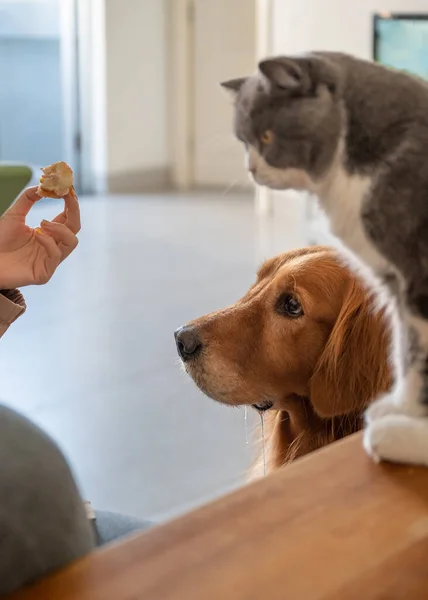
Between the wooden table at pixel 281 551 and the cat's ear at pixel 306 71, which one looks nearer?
the wooden table at pixel 281 551

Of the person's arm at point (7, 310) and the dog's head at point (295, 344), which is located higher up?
the person's arm at point (7, 310)

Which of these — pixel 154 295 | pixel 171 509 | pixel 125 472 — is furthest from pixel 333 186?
pixel 154 295

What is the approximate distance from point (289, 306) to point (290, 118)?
2.04 feet

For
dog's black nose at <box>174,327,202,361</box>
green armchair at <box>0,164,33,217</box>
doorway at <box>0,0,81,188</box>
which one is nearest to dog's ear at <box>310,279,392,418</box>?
dog's black nose at <box>174,327,202,361</box>

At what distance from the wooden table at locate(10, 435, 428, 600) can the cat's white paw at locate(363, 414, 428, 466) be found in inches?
1.2

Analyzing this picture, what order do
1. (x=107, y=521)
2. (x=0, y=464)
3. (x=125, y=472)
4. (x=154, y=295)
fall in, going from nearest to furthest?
(x=0, y=464) → (x=107, y=521) → (x=125, y=472) → (x=154, y=295)

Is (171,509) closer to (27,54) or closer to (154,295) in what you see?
(154,295)

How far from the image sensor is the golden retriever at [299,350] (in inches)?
45.4

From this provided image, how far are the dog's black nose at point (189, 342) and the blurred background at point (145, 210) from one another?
233 millimetres

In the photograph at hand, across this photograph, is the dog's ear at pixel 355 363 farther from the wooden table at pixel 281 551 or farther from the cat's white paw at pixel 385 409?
the wooden table at pixel 281 551

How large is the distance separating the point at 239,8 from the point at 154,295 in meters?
3.37

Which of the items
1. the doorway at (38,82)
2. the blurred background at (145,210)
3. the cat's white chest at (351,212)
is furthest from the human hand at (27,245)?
the doorway at (38,82)

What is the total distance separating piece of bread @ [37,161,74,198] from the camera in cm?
103

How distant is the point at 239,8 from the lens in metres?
6.30
